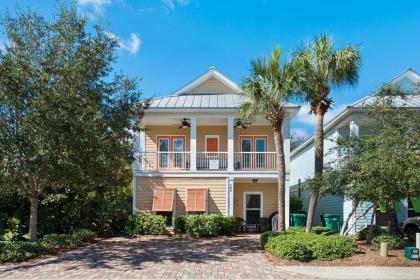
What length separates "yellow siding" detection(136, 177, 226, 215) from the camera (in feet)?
69.8

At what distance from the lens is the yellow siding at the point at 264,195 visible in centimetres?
2297

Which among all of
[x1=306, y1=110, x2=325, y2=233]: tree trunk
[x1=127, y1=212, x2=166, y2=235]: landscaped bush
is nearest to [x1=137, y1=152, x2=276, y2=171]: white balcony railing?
[x1=127, y1=212, x2=166, y2=235]: landscaped bush

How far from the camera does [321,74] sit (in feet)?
49.0

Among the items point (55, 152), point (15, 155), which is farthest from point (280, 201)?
point (15, 155)

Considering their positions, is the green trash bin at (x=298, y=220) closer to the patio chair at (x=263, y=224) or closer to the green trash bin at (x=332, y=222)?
the green trash bin at (x=332, y=222)

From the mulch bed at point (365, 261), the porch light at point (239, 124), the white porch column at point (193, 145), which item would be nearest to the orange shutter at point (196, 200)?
the white porch column at point (193, 145)

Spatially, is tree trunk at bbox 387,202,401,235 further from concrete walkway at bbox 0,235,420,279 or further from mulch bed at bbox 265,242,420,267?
concrete walkway at bbox 0,235,420,279

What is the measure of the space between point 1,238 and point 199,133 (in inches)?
434

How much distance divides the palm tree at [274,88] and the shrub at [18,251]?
8.12 m

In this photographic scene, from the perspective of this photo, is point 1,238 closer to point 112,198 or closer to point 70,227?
point 70,227

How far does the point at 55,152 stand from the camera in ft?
40.4

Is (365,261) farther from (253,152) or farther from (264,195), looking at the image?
(264,195)

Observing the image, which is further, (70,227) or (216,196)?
(216,196)

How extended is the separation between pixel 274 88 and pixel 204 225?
24.2ft
